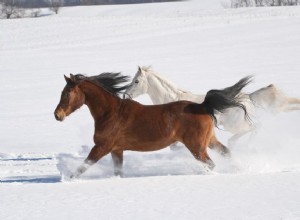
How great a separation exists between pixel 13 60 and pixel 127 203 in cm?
1869

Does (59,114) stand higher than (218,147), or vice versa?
(59,114)

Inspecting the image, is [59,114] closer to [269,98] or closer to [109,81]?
[109,81]

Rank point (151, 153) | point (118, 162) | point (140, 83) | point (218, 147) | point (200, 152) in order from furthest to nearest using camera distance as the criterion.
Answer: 1. point (151, 153)
2. point (140, 83)
3. point (218, 147)
4. point (118, 162)
5. point (200, 152)

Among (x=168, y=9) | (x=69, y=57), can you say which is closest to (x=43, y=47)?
(x=69, y=57)

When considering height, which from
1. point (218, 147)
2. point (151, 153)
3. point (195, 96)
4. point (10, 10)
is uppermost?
point (195, 96)

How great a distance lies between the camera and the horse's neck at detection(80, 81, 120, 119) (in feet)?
20.4

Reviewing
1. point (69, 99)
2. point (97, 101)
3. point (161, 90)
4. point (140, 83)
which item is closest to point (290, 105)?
point (161, 90)

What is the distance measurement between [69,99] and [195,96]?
2.30 meters

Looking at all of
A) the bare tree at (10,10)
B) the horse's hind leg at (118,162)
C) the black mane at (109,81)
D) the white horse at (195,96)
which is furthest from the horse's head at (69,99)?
the bare tree at (10,10)

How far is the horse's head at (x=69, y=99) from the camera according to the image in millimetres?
6117

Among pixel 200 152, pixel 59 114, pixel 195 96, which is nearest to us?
pixel 59 114

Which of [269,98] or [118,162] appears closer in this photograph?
[118,162]

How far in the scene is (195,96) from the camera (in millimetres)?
7895

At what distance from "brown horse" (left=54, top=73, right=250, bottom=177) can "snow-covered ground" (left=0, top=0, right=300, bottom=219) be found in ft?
1.32
